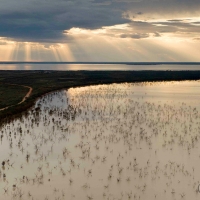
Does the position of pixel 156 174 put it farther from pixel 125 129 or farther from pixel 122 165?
pixel 125 129

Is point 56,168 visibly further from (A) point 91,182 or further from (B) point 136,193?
(B) point 136,193

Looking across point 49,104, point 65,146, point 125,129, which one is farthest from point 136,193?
point 49,104

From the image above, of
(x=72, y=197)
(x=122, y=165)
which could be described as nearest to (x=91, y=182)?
(x=72, y=197)

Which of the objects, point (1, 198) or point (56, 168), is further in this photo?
point (56, 168)

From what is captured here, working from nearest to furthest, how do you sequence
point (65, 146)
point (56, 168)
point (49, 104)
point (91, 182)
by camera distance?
point (91, 182)
point (56, 168)
point (65, 146)
point (49, 104)

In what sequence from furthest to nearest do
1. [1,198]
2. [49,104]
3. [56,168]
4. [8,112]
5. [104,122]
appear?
[49,104] < [8,112] < [104,122] < [56,168] < [1,198]

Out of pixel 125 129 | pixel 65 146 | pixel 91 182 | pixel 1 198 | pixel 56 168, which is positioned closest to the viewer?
pixel 1 198
